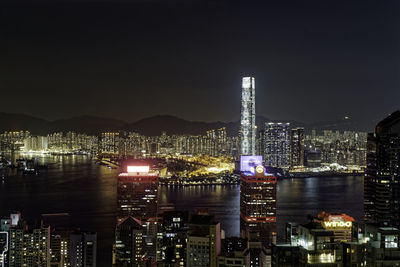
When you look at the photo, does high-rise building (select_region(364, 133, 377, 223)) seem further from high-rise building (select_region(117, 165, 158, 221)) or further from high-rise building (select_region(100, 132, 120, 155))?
high-rise building (select_region(100, 132, 120, 155))

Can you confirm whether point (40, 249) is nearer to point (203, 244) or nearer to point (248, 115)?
point (203, 244)

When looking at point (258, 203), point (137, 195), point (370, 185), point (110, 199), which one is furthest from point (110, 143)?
point (370, 185)

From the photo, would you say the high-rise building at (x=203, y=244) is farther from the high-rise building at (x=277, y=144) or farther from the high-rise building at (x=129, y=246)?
the high-rise building at (x=277, y=144)

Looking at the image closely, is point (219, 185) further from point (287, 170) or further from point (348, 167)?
point (348, 167)

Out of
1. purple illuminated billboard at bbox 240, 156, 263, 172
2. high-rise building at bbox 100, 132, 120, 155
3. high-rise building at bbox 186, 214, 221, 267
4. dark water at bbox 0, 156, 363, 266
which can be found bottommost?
dark water at bbox 0, 156, 363, 266

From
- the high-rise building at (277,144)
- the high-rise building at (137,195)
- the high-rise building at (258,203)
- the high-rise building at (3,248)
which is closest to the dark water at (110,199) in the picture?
the high-rise building at (258,203)

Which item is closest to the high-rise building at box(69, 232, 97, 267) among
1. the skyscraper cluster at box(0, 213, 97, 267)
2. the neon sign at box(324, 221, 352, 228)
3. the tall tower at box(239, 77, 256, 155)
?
the skyscraper cluster at box(0, 213, 97, 267)

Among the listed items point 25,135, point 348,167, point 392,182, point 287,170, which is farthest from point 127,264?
point 25,135
